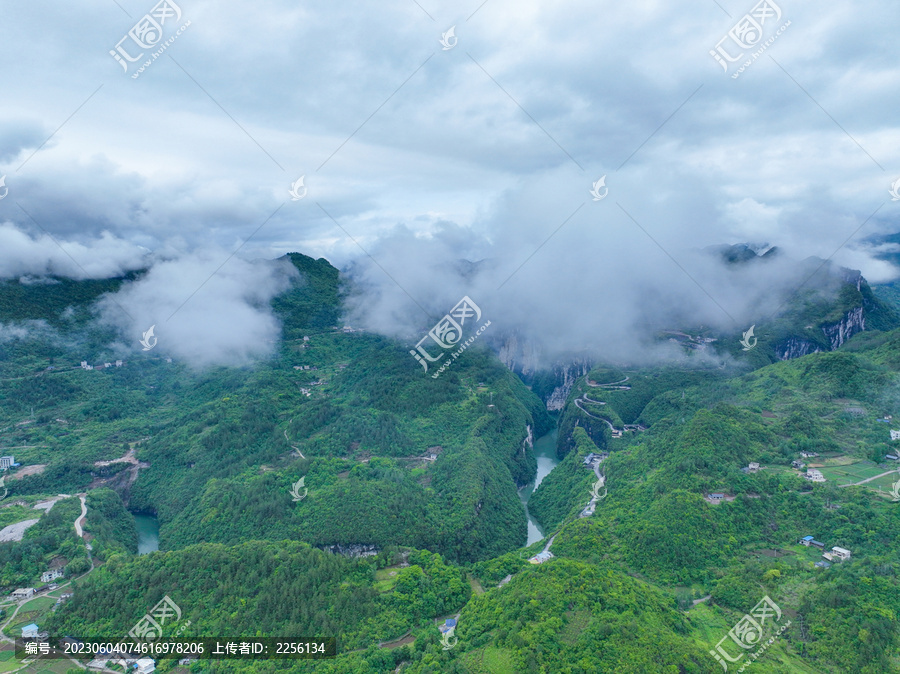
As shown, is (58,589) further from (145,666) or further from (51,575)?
(145,666)

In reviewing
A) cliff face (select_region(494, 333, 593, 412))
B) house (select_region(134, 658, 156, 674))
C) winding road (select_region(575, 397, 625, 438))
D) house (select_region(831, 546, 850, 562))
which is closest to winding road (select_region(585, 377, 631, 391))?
winding road (select_region(575, 397, 625, 438))

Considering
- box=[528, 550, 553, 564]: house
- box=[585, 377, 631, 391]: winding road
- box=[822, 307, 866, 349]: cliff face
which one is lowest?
box=[528, 550, 553, 564]: house

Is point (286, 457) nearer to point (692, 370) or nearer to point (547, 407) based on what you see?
point (547, 407)

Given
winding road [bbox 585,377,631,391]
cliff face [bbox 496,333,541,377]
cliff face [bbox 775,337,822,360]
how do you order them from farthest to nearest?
cliff face [bbox 496,333,541,377], cliff face [bbox 775,337,822,360], winding road [bbox 585,377,631,391]

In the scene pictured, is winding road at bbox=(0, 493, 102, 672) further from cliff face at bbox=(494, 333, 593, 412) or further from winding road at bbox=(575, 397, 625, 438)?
cliff face at bbox=(494, 333, 593, 412)

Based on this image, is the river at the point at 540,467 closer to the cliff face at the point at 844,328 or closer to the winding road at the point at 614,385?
the winding road at the point at 614,385

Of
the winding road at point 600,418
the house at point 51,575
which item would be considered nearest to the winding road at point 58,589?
the house at point 51,575

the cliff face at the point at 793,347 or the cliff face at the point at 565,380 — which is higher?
the cliff face at the point at 793,347
